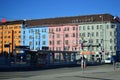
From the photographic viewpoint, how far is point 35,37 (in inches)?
5217

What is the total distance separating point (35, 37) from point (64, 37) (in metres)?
12.3

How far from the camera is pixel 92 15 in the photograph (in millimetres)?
131125

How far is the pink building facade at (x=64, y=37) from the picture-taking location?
127375mm

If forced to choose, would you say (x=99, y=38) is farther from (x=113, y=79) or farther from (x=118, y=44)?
(x=113, y=79)

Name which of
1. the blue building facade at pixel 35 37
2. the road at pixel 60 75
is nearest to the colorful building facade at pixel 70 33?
the blue building facade at pixel 35 37

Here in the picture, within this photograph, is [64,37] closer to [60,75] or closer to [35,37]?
[35,37]

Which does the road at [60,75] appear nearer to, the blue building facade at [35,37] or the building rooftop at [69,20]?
the building rooftop at [69,20]

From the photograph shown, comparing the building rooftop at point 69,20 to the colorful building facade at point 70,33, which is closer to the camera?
the colorful building facade at point 70,33

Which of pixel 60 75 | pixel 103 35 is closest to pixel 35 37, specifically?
pixel 103 35

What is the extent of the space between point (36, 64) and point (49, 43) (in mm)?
73378

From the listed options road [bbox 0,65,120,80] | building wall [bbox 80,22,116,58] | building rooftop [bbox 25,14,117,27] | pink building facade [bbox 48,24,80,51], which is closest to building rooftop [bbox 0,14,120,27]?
building rooftop [bbox 25,14,117,27]

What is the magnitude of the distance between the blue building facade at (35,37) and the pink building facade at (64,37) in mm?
2621

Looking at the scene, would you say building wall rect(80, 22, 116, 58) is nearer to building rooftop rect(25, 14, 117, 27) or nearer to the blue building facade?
building rooftop rect(25, 14, 117, 27)

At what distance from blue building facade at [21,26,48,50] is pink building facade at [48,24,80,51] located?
2621 mm
